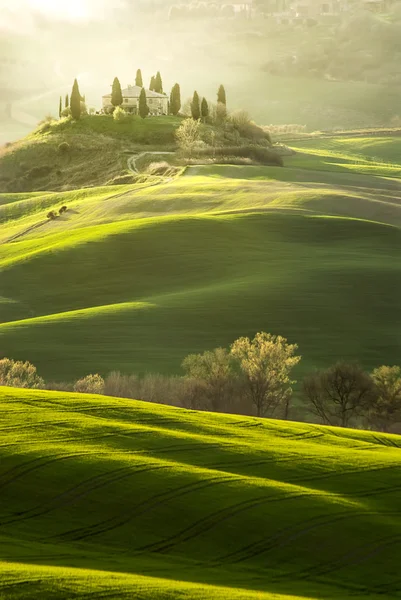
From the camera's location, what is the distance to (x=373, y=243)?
335 feet

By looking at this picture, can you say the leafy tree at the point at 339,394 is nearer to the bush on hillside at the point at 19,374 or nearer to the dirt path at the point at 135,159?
the bush on hillside at the point at 19,374

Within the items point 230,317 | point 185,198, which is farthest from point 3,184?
point 230,317

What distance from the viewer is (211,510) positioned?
32.0 m

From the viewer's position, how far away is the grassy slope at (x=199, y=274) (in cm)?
7169

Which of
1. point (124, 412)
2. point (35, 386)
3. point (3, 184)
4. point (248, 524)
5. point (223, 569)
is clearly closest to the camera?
point (223, 569)

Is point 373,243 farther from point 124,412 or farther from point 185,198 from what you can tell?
point 124,412

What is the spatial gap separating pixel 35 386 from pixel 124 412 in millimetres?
19439

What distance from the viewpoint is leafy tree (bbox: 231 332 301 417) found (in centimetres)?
6028

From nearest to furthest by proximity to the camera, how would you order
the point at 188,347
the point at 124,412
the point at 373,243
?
1. the point at 124,412
2. the point at 188,347
3. the point at 373,243

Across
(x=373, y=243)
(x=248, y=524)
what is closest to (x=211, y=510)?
(x=248, y=524)

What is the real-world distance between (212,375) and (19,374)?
37.7 ft

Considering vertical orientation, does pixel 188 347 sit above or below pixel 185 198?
below

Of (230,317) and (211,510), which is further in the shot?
(230,317)

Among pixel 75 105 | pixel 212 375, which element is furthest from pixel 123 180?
pixel 212 375
